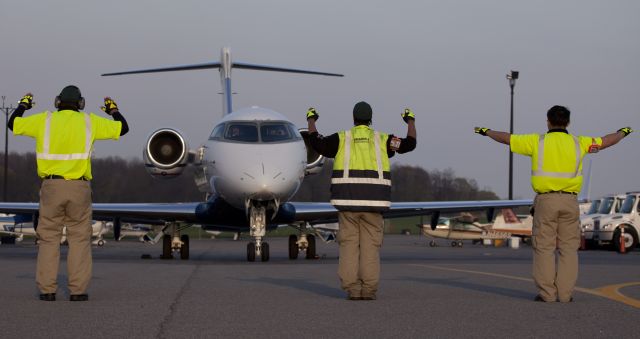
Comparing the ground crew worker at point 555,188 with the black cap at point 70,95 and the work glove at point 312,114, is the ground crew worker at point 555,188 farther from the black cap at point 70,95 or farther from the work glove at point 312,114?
the black cap at point 70,95

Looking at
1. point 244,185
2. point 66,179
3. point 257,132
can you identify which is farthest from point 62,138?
point 257,132

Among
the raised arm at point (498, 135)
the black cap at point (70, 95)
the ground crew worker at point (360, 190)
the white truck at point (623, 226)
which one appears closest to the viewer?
the ground crew worker at point (360, 190)

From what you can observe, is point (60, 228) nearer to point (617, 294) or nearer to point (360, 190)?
point (360, 190)

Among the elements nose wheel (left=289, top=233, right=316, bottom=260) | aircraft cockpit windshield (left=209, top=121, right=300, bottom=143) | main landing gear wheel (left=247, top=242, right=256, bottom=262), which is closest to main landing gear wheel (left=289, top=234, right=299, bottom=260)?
nose wheel (left=289, top=233, right=316, bottom=260)

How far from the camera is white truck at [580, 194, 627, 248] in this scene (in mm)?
36281

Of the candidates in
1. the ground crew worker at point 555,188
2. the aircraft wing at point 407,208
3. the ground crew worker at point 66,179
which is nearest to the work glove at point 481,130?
the ground crew worker at point 555,188

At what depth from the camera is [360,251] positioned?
9312 millimetres

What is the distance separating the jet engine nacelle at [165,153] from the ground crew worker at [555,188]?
1344 centimetres

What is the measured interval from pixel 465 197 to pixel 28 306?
74.1m

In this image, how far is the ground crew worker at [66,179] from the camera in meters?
9.01

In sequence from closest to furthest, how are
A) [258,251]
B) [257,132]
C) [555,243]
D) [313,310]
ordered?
1. [313,310]
2. [555,243]
3. [258,251]
4. [257,132]

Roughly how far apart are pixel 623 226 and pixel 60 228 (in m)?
28.3

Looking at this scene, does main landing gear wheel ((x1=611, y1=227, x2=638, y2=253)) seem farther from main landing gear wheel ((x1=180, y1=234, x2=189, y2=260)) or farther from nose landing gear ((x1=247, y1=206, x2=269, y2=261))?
nose landing gear ((x1=247, y1=206, x2=269, y2=261))

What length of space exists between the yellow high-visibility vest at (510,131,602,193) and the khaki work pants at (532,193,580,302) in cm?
11
